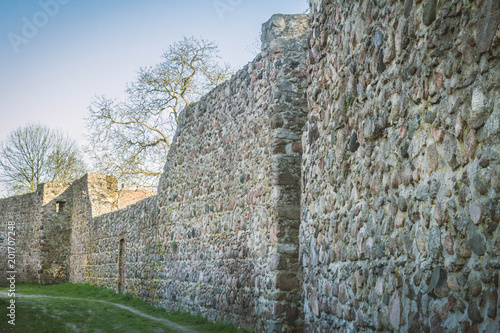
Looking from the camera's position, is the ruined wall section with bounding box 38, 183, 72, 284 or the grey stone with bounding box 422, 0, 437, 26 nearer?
the grey stone with bounding box 422, 0, 437, 26

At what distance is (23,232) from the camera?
83.4 ft

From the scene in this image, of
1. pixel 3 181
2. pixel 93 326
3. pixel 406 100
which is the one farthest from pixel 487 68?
pixel 3 181

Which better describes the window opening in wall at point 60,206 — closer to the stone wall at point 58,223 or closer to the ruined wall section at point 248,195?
the stone wall at point 58,223

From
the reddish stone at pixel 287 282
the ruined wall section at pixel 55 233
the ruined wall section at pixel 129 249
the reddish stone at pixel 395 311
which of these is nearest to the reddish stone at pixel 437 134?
the reddish stone at pixel 395 311

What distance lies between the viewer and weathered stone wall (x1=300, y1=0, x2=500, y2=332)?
8.75 ft

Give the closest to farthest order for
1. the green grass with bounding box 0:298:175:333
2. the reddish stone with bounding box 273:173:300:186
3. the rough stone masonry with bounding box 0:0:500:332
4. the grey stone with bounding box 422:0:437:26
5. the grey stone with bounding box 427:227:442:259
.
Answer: the rough stone masonry with bounding box 0:0:500:332 < the grey stone with bounding box 427:227:442:259 < the grey stone with bounding box 422:0:437:26 < the reddish stone with bounding box 273:173:300:186 < the green grass with bounding box 0:298:175:333

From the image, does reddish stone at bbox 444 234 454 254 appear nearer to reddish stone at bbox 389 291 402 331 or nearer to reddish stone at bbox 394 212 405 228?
reddish stone at bbox 394 212 405 228

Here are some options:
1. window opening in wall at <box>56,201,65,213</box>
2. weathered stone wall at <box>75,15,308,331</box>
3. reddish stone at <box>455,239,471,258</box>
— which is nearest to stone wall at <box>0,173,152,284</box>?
window opening in wall at <box>56,201,65,213</box>

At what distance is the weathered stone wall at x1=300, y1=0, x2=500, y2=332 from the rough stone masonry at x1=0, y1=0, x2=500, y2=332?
1cm

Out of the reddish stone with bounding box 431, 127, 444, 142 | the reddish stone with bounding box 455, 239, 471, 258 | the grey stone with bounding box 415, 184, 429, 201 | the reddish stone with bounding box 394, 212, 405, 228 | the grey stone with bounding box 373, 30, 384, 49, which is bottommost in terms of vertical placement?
the reddish stone with bounding box 455, 239, 471, 258

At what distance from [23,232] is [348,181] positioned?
24244 millimetres

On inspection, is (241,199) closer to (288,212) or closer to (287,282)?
(288,212)

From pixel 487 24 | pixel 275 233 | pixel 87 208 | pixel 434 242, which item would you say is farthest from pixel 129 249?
pixel 487 24

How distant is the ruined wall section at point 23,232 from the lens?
24.2 meters
